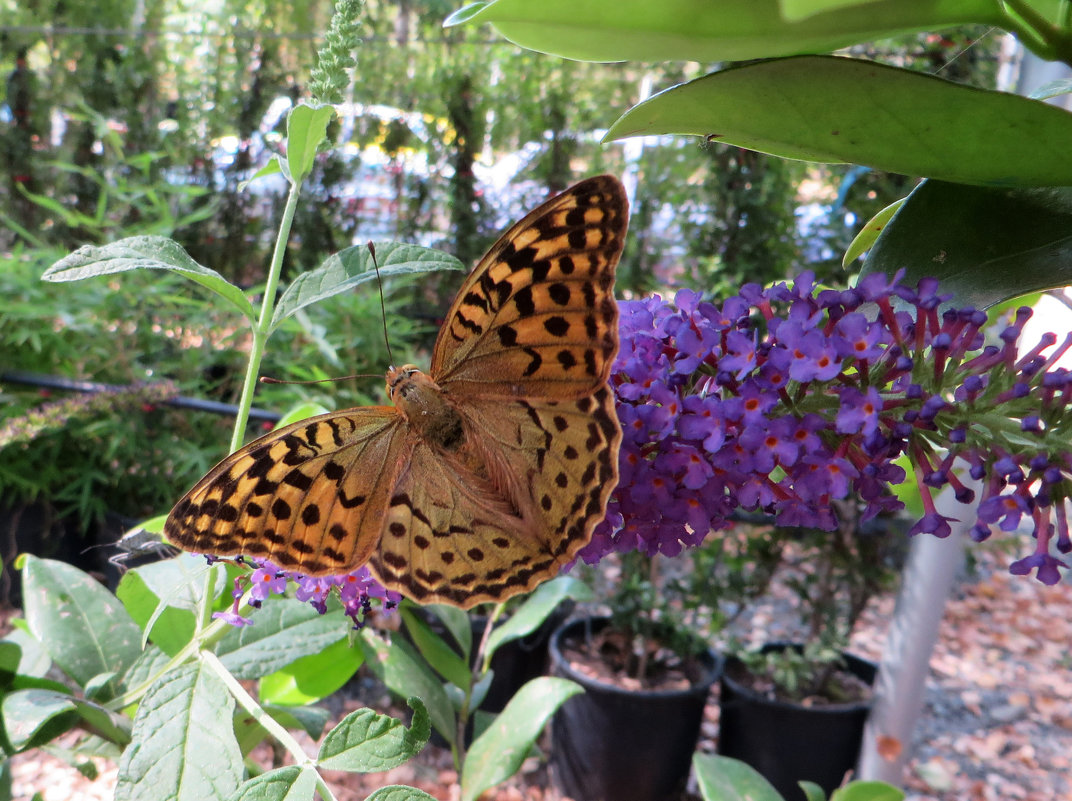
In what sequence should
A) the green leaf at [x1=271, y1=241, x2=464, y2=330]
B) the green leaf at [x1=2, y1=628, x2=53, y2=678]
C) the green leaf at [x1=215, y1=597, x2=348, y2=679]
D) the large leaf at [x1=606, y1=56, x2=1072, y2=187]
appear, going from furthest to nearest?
1. the green leaf at [x1=2, y1=628, x2=53, y2=678]
2. the green leaf at [x1=215, y1=597, x2=348, y2=679]
3. the green leaf at [x1=271, y1=241, x2=464, y2=330]
4. the large leaf at [x1=606, y1=56, x2=1072, y2=187]

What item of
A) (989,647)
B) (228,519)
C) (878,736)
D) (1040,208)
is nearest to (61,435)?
(228,519)

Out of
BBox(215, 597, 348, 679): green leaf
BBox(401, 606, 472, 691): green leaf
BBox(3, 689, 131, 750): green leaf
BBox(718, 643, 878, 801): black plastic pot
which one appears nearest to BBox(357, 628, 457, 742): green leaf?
BBox(401, 606, 472, 691): green leaf

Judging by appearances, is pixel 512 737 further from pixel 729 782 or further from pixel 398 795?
pixel 398 795

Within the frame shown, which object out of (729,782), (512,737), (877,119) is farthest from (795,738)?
(877,119)

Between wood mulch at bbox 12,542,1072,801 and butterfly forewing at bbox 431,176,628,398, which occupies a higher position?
butterfly forewing at bbox 431,176,628,398

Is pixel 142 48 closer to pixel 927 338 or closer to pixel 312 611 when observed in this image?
pixel 312 611

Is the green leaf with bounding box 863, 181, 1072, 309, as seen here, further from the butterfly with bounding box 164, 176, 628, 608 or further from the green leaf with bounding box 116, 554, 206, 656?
the green leaf with bounding box 116, 554, 206, 656

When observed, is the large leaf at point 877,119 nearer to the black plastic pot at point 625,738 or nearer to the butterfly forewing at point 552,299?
the butterfly forewing at point 552,299

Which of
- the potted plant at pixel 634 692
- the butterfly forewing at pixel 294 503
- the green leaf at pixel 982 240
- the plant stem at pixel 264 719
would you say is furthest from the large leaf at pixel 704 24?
the potted plant at pixel 634 692
